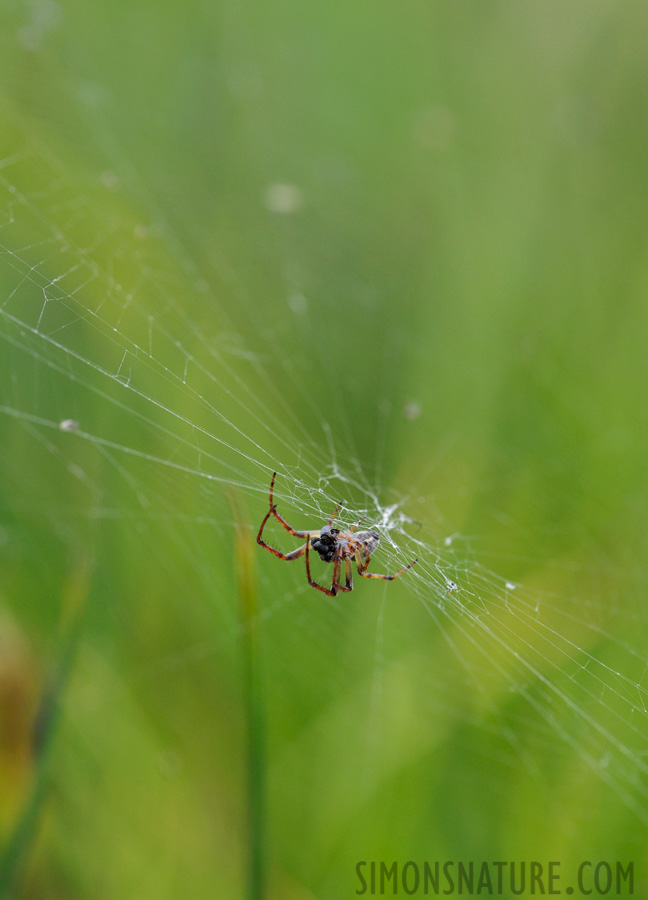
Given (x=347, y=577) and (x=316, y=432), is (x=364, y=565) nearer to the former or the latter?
(x=347, y=577)

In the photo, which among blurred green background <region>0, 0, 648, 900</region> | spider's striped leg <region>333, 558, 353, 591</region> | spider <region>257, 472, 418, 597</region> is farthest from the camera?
spider's striped leg <region>333, 558, 353, 591</region>

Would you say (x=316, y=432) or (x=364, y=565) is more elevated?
(x=316, y=432)

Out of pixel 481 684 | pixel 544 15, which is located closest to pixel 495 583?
pixel 481 684

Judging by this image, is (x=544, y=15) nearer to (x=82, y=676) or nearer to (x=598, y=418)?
(x=598, y=418)

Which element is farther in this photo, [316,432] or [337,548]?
[316,432]

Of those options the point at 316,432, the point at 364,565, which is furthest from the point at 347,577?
the point at 316,432

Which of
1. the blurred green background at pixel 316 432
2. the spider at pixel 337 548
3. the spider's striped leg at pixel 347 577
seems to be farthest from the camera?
the spider's striped leg at pixel 347 577
